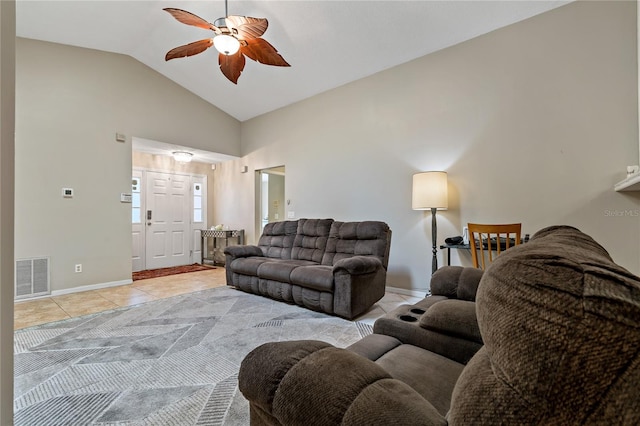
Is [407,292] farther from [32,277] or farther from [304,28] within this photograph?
[32,277]

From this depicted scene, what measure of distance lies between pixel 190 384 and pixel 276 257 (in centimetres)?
252

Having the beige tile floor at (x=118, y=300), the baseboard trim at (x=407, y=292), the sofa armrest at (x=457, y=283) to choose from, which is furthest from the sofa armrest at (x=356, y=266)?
the baseboard trim at (x=407, y=292)

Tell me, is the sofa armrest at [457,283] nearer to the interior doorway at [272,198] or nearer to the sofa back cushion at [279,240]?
the sofa back cushion at [279,240]

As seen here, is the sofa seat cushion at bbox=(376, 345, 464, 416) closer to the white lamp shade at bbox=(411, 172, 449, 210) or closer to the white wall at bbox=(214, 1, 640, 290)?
the white lamp shade at bbox=(411, 172, 449, 210)

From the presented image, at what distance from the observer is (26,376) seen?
185cm

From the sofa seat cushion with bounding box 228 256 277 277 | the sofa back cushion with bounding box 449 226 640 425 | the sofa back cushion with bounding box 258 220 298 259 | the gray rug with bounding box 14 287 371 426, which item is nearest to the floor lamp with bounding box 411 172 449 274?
the gray rug with bounding box 14 287 371 426

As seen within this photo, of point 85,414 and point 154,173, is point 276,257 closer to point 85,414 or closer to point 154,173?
point 85,414

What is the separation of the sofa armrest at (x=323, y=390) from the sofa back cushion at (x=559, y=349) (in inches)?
5.8

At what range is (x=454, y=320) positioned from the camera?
1.27 m

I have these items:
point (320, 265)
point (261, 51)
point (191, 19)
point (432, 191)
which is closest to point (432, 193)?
point (432, 191)

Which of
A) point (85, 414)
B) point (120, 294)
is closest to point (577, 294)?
point (85, 414)

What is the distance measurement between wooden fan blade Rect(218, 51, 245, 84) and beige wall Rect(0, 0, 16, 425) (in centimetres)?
231

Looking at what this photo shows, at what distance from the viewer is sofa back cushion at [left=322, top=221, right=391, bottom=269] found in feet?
11.0

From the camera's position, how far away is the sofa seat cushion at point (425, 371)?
0.96 m
